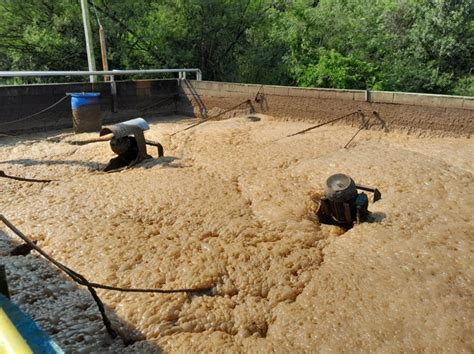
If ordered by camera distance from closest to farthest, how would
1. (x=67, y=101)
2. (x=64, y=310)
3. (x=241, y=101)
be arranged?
(x=64, y=310) → (x=67, y=101) → (x=241, y=101)

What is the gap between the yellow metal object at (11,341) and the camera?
4.49ft

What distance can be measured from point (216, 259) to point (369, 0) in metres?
15.3

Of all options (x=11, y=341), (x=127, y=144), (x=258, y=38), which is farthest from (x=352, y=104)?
(x=258, y=38)

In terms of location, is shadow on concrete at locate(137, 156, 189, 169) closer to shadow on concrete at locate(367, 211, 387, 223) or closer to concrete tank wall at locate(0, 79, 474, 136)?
shadow on concrete at locate(367, 211, 387, 223)

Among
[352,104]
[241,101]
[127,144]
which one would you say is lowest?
[127,144]

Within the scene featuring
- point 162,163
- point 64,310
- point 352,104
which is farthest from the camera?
point 352,104

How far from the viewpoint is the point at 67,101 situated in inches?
360

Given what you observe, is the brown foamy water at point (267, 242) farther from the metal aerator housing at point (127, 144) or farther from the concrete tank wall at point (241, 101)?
the concrete tank wall at point (241, 101)

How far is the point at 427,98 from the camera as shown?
7.41 meters

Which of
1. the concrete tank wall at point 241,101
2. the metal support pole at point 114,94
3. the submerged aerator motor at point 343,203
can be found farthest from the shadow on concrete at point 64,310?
the metal support pole at point 114,94

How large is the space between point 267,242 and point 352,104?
484 cm

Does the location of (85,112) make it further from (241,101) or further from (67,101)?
(241,101)

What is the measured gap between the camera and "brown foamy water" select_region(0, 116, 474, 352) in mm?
3223

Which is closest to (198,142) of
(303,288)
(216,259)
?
(216,259)
